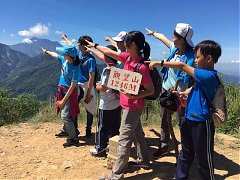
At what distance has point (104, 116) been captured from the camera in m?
6.52

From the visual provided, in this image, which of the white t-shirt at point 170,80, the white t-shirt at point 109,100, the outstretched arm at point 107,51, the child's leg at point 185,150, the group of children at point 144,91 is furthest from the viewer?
the white t-shirt at point 109,100

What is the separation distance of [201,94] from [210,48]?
1.69ft

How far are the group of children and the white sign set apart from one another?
0.29ft

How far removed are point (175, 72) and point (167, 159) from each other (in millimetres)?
1486

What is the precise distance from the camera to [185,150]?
4996mm

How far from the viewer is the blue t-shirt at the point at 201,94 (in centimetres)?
453

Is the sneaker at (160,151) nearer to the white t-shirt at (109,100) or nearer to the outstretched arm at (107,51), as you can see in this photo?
the white t-shirt at (109,100)

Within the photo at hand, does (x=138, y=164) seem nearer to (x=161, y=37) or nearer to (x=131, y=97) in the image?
(x=131, y=97)

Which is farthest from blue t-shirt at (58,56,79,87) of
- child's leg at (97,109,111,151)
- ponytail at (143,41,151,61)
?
ponytail at (143,41,151,61)

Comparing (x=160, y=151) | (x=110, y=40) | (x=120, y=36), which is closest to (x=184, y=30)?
(x=120, y=36)

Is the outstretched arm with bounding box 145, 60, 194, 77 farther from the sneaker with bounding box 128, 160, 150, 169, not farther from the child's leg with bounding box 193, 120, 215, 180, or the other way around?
the sneaker with bounding box 128, 160, 150, 169

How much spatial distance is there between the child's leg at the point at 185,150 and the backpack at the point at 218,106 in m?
0.32

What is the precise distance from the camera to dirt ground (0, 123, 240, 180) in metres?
5.89

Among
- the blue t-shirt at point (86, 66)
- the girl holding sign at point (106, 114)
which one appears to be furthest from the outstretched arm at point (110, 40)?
the blue t-shirt at point (86, 66)
